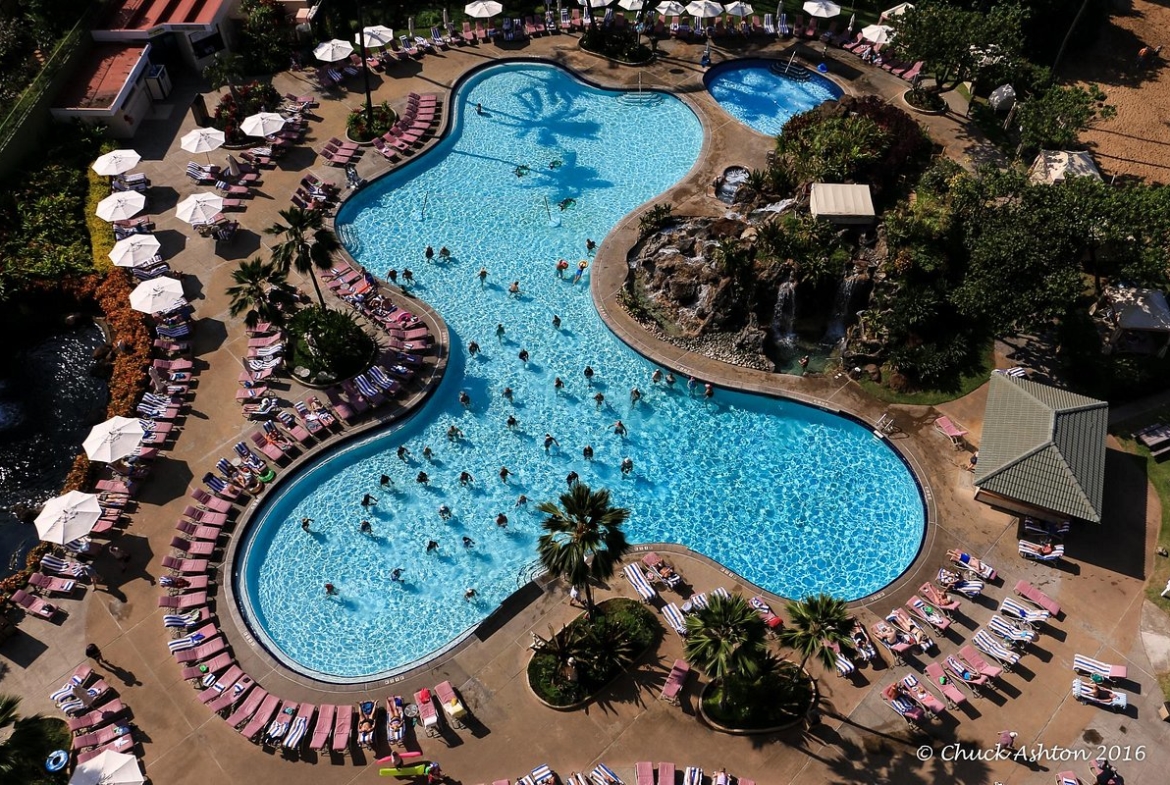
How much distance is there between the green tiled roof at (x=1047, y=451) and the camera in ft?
107

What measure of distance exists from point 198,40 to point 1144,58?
209 ft

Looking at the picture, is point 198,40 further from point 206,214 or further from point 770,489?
point 770,489

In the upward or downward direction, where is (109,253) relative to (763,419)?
upward

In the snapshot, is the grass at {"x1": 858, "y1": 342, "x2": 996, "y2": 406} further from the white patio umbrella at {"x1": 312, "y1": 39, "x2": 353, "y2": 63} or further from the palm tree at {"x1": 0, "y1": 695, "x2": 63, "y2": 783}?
the white patio umbrella at {"x1": 312, "y1": 39, "x2": 353, "y2": 63}

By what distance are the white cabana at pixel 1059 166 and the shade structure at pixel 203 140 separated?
4654 cm

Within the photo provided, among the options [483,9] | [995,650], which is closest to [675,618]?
[995,650]

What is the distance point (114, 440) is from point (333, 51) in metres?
31.0

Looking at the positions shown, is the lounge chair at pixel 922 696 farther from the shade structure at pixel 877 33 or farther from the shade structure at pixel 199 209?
the shade structure at pixel 877 33

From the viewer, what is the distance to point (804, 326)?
4247 centimetres

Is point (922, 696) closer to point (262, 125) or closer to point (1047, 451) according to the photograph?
point (1047, 451)

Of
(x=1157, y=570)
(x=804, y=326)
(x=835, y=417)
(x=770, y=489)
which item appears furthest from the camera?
(x=804, y=326)

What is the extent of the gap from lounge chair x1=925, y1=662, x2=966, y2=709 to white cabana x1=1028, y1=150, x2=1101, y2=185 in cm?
2760

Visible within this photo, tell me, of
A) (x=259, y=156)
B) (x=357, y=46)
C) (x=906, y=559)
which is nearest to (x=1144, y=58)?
(x=906, y=559)

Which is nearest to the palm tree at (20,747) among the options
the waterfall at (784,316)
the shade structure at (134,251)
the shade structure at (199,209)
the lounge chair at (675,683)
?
the lounge chair at (675,683)
